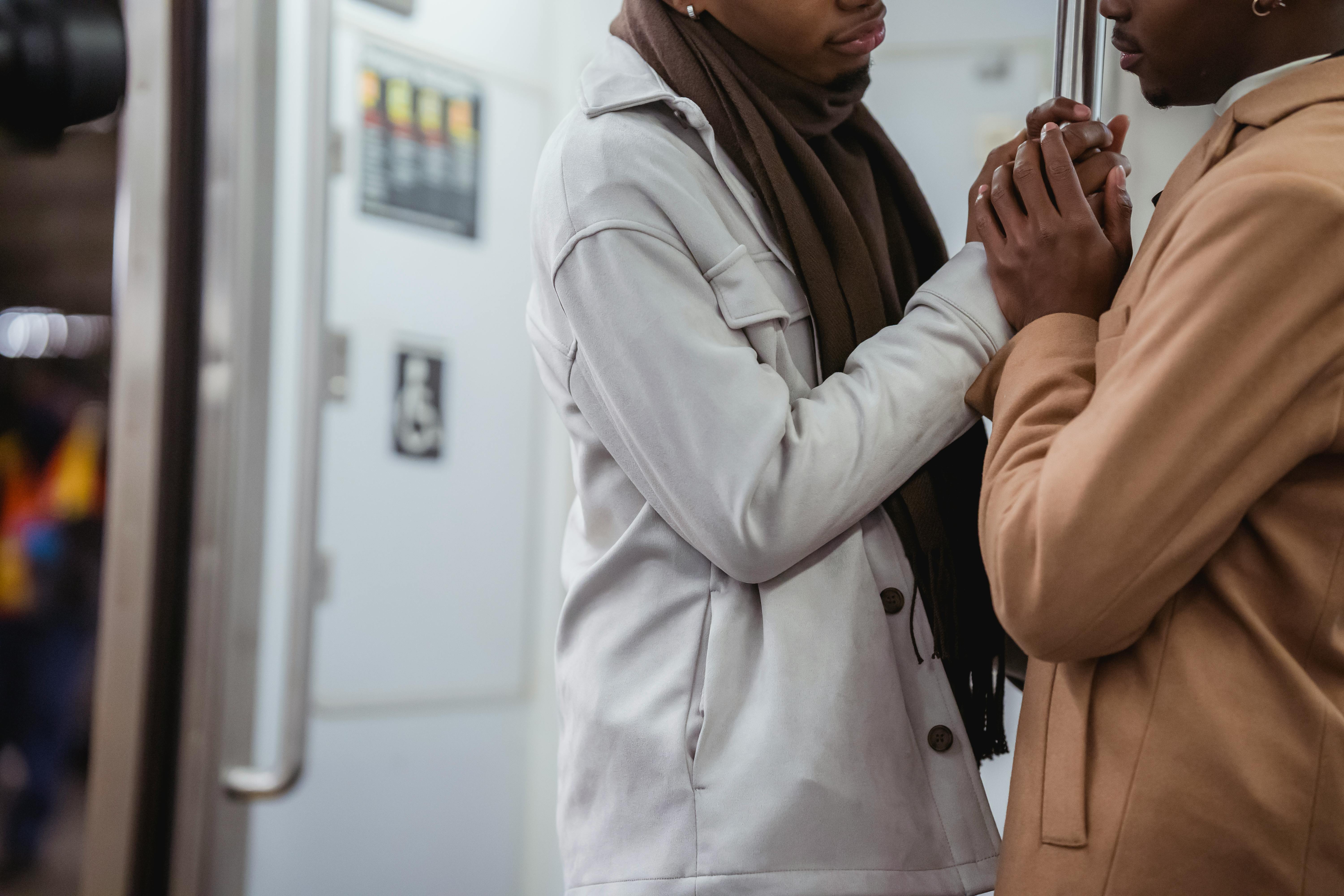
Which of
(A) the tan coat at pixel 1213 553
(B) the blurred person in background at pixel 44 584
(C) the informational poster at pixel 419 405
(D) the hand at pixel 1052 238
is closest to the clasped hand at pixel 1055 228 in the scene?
(D) the hand at pixel 1052 238

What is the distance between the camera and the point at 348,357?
8.81ft

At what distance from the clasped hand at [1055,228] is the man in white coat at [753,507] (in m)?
0.02

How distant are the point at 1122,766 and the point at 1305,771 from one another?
10 cm

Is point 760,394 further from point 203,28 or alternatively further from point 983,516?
point 203,28

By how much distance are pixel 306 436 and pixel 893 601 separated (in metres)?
1.12

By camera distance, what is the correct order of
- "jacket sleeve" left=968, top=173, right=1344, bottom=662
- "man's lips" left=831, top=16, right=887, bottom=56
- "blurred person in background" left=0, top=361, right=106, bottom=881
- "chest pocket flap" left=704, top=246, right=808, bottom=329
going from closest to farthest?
"jacket sleeve" left=968, top=173, right=1344, bottom=662 < "chest pocket flap" left=704, top=246, right=808, bottom=329 < "man's lips" left=831, top=16, right=887, bottom=56 < "blurred person in background" left=0, top=361, right=106, bottom=881

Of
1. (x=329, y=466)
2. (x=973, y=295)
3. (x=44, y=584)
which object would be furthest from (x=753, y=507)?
(x=329, y=466)

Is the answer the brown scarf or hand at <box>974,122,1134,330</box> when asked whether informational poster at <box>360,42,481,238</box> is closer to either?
the brown scarf

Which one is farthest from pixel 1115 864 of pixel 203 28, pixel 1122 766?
pixel 203 28

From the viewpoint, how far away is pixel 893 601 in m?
0.97

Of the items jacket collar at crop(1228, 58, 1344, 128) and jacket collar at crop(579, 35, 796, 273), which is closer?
jacket collar at crop(1228, 58, 1344, 128)

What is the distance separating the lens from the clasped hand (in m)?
0.89

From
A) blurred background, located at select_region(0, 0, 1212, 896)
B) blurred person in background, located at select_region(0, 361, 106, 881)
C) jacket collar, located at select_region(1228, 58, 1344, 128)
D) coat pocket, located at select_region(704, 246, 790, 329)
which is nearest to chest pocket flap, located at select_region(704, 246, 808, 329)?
coat pocket, located at select_region(704, 246, 790, 329)

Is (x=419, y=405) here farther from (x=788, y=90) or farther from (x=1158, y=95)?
(x=1158, y=95)
